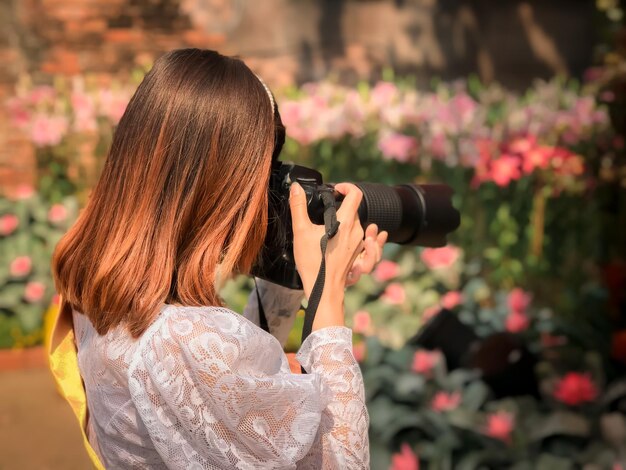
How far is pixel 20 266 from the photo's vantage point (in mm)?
3869

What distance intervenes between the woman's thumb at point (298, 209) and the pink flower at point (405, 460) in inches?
41.4

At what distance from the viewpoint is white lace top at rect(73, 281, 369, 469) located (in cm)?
126

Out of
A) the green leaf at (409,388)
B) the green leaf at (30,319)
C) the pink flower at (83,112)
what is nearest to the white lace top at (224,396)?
the green leaf at (409,388)

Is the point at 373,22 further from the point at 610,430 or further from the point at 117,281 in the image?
the point at 117,281

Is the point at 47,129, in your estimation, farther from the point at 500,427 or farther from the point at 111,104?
the point at 500,427

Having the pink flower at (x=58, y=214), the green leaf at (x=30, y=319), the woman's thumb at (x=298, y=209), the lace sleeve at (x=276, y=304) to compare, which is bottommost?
the green leaf at (x=30, y=319)

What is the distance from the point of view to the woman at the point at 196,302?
1.28 m

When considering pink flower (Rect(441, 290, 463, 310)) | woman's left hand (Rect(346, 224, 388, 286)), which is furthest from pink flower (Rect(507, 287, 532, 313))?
woman's left hand (Rect(346, 224, 388, 286))

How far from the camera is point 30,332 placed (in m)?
3.83

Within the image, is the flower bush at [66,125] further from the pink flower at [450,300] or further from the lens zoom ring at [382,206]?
the lens zoom ring at [382,206]

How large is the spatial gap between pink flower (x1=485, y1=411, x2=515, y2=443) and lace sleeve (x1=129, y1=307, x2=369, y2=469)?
1.14m

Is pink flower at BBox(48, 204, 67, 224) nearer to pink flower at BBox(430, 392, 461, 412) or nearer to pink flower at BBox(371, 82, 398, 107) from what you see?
pink flower at BBox(371, 82, 398, 107)

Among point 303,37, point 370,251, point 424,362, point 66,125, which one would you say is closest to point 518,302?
point 424,362

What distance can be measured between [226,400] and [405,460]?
3.84 feet
